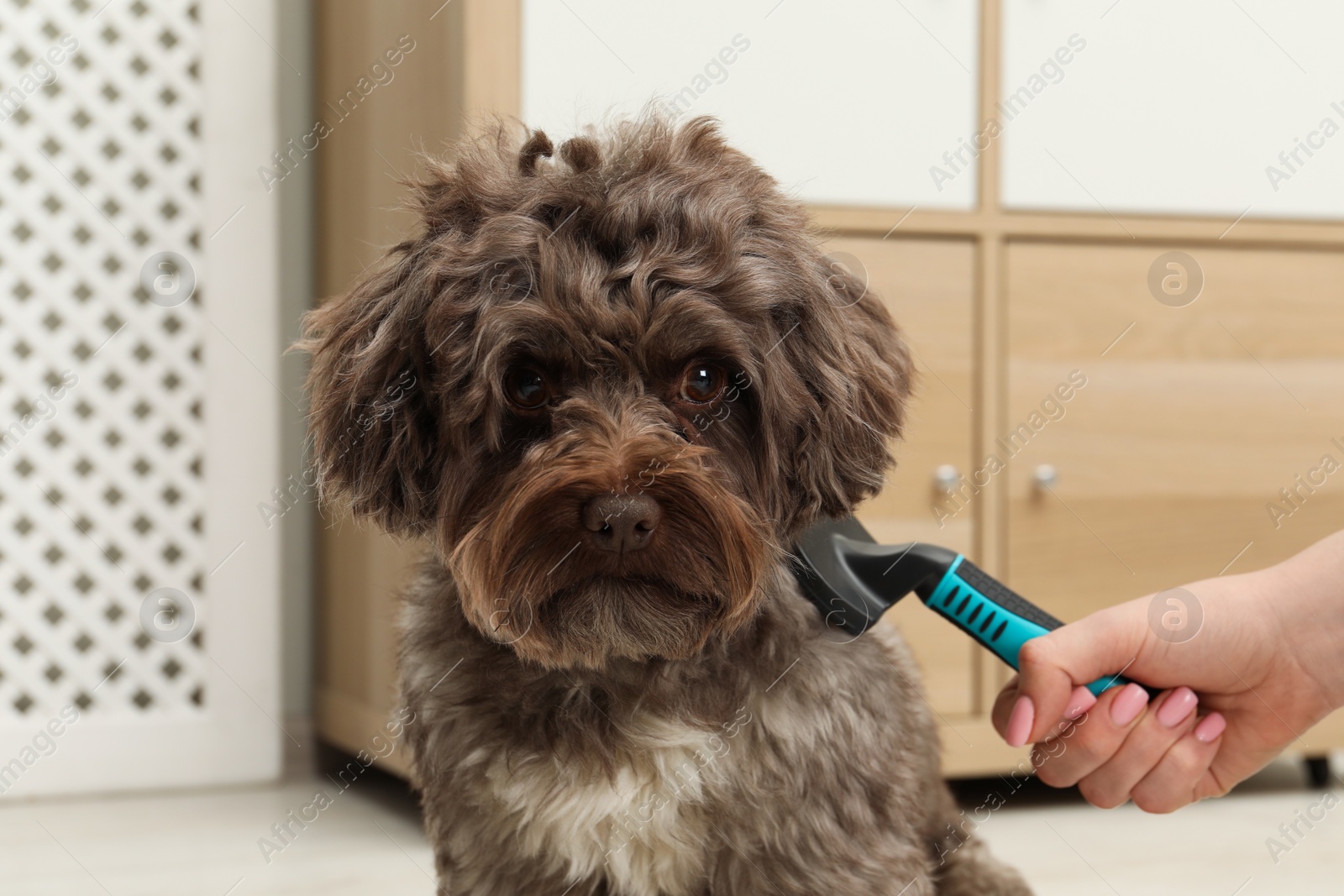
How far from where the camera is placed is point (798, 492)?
1.34 meters

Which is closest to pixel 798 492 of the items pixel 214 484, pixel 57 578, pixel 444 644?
pixel 444 644

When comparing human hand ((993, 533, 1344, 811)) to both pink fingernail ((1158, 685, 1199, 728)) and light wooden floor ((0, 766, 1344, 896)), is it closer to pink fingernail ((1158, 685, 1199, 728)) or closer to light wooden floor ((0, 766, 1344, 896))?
pink fingernail ((1158, 685, 1199, 728))

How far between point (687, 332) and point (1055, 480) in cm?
138

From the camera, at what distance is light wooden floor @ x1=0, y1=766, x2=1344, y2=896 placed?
6.72 ft

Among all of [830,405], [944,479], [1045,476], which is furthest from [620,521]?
[1045,476]

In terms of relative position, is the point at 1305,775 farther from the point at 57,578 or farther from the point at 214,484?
the point at 57,578

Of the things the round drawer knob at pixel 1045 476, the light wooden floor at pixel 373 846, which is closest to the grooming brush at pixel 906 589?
the light wooden floor at pixel 373 846

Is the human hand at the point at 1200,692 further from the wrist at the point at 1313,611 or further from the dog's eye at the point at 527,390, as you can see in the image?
the dog's eye at the point at 527,390

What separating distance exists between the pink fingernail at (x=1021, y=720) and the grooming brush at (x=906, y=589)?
0.05 meters

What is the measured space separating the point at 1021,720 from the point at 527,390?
23.7 inches

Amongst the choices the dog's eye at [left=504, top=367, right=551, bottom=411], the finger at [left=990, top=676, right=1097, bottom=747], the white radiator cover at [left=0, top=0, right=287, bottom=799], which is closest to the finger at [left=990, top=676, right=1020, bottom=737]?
the finger at [left=990, top=676, right=1097, bottom=747]

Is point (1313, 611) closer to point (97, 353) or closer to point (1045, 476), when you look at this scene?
point (1045, 476)

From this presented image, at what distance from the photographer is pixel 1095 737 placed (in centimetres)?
143

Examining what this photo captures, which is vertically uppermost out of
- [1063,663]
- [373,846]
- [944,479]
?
[944,479]
